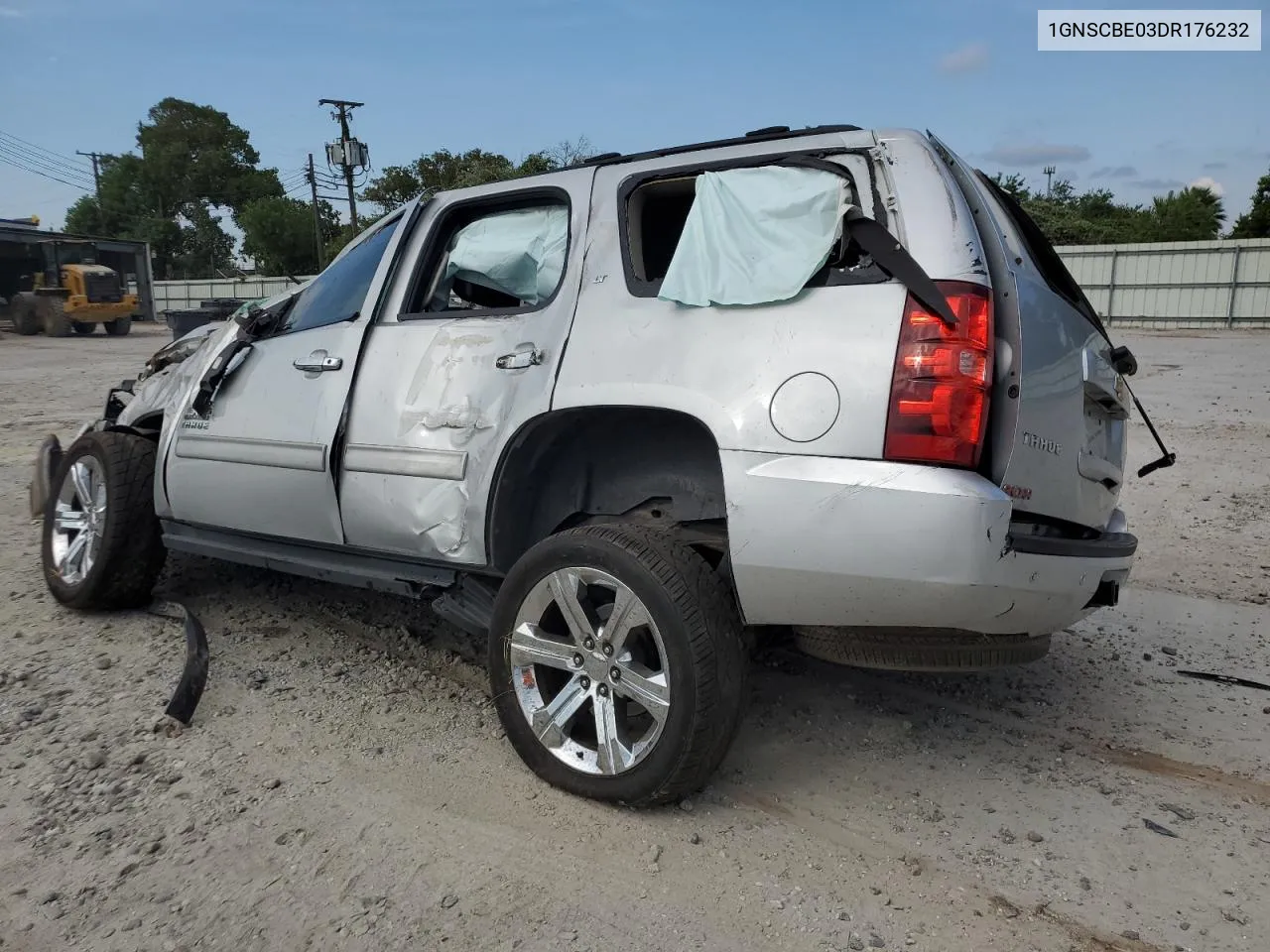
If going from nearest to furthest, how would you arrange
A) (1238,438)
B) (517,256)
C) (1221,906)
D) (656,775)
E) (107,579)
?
(1221,906), (656,775), (517,256), (107,579), (1238,438)

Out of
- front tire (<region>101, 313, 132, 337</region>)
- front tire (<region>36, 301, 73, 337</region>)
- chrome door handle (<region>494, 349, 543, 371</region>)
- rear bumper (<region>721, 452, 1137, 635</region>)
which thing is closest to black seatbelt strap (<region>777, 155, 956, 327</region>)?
rear bumper (<region>721, 452, 1137, 635</region>)

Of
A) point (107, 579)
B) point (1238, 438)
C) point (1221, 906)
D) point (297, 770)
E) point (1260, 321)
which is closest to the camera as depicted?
point (1221, 906)

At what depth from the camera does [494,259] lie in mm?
3697

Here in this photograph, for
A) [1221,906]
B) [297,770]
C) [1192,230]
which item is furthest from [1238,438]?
[1192,230]

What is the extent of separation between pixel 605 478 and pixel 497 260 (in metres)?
1.02

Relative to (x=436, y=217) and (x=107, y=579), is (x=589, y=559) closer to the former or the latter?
(x=436, y=217)

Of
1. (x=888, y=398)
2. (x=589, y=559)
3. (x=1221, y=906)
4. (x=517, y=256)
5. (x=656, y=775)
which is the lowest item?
(x=1221, y=906)

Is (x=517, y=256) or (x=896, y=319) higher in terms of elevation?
(x=517, y=256)

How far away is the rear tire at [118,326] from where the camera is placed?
2953 centimetres

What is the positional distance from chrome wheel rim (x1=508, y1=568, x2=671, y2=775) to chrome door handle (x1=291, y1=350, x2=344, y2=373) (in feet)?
4.19

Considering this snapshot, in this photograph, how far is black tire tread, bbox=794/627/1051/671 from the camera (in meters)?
2.67

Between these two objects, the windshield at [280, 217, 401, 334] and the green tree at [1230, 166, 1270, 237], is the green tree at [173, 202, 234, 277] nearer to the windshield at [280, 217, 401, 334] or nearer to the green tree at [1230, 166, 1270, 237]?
the green tree at [1230, 166, 1270, 237]

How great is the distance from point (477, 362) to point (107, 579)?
2.37 meters

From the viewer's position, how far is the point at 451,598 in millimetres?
3375
